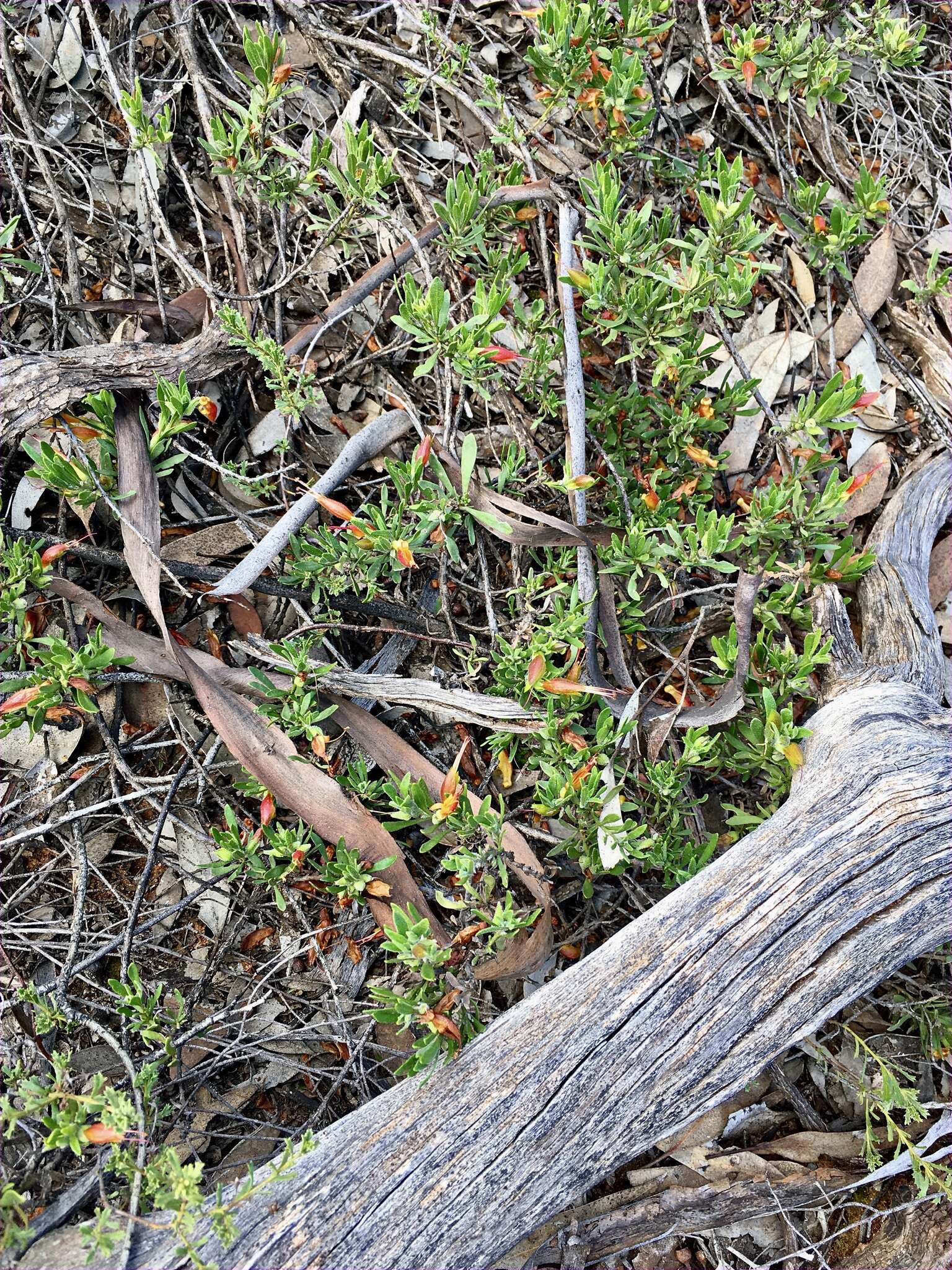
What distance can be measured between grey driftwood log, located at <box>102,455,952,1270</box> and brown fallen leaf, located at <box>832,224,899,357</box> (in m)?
1.48

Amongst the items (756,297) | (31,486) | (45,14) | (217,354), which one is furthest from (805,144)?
(31,486)

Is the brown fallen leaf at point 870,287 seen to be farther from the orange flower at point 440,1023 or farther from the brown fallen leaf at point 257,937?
the brown fallen leaf at point 257,937

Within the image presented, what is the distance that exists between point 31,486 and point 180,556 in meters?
0.47

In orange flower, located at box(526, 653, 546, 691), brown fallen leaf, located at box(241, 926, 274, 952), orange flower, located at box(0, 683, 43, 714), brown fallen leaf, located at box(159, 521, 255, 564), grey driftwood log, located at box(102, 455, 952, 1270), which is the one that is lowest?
brown fallen leaf, located at box(241, 926, 274, 952)

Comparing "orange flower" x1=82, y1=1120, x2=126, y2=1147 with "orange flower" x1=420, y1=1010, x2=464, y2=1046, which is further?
"orange flower" x1=420, y1=1010, x2=464, y2=1046

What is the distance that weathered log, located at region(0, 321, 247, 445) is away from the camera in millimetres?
2215

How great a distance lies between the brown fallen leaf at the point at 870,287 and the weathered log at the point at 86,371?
6.91 feet

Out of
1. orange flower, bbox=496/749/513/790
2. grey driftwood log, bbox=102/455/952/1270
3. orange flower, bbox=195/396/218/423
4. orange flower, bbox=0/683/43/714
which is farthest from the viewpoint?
orange flower, bbox=496/749/513/790

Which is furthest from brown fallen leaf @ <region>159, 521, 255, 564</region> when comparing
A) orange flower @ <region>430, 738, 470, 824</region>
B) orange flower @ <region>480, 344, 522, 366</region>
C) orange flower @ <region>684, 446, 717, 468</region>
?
orange flower @ <region>684, 446, 717, 468</region>

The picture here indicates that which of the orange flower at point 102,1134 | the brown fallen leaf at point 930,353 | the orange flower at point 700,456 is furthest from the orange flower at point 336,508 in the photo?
the brown fallen leaf at point 930,353

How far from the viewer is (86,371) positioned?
2301 mm

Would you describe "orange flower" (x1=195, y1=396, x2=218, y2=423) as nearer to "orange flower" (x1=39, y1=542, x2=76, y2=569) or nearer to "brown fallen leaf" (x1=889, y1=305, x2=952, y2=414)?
"orange flower" (x1=39, y1=542, x2=76, y2=569)

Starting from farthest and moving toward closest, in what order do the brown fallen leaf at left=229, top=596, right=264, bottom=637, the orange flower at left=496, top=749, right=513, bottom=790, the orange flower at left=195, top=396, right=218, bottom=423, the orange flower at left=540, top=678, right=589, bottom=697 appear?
the brown fallen leaf at left=229, top=596, right=264, bottom=637
the orange flower at left=496, top=749, right=513, bottom=790
the orange flower at left=195, top=396, right=218, bottom=423
the orange flower at left=540, top=678, right=589, bottom=697

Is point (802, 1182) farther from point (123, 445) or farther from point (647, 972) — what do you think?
point (123, 445)
